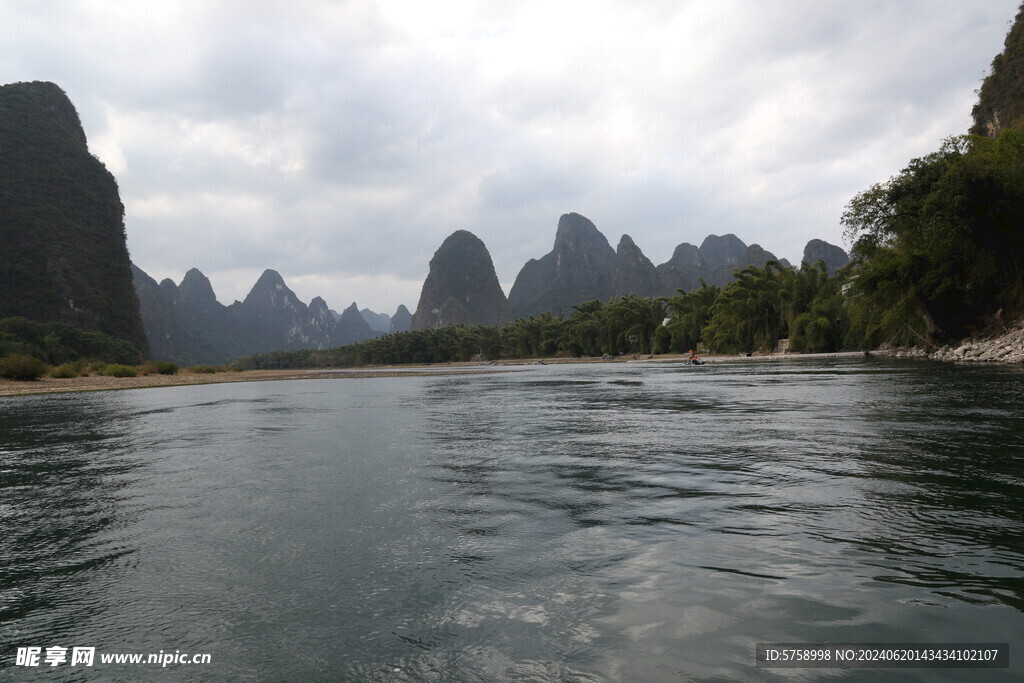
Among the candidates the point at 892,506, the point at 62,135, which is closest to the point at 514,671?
the point at 892,506

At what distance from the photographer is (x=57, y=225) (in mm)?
119062

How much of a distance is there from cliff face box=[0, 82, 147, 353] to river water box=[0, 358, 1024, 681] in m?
125

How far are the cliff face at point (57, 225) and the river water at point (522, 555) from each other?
125 meters

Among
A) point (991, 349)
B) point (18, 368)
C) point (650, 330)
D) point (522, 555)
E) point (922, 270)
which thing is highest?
point (922, 270)

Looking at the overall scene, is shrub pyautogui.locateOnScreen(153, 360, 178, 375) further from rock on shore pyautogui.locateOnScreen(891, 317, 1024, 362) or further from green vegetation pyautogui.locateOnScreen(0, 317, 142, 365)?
rock on shore pyautogui.locateOnScreen(891, 317, 1024, 362)

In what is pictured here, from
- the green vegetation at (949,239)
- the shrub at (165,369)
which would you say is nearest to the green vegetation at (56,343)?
the shrub at (165,369)

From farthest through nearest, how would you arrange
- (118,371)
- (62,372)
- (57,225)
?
(57,225) → (118,371) → (62,372)

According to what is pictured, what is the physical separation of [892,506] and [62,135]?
610 feet

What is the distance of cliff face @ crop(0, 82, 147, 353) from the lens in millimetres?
106625

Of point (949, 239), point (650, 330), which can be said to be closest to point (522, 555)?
point (949, 239)

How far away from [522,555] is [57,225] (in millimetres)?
152386

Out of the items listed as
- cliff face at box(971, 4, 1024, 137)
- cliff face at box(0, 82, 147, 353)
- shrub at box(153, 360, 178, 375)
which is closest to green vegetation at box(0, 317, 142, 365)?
shrub at box(153, 360, 178, 375)

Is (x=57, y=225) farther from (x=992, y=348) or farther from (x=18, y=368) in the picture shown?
(x=992, y=348)

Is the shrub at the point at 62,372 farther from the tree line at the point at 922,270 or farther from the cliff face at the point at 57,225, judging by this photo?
the cliff face at the point at 57,225
